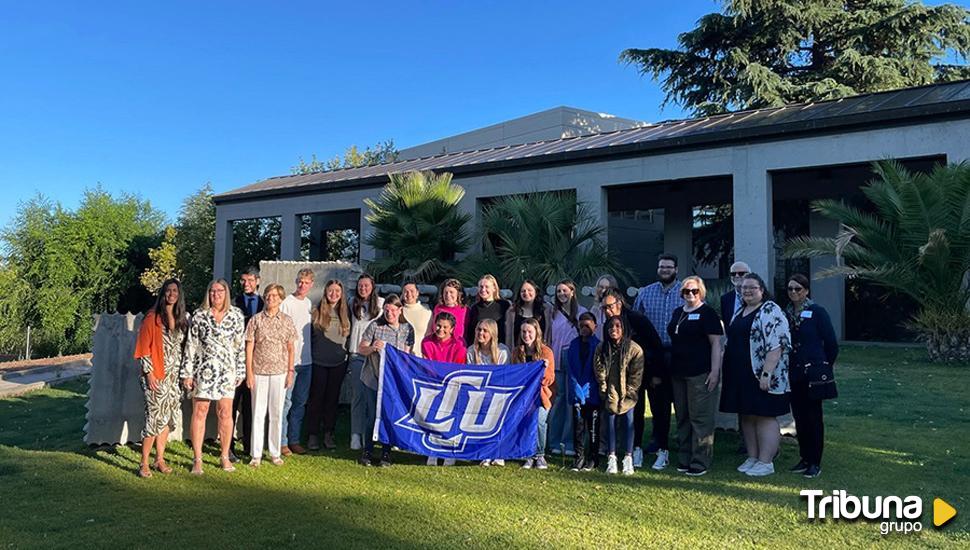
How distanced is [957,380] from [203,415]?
33.4 feet

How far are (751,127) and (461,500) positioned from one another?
10.9 meters

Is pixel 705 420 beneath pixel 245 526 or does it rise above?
above

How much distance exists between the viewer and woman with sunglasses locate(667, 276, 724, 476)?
579cm

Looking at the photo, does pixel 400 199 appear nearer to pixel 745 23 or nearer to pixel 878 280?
pixel 878 280

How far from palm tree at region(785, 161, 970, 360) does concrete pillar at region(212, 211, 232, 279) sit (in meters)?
19.8

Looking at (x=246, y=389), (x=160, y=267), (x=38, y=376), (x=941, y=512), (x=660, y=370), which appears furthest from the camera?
(x=160, y=267)

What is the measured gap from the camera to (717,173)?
13836mm

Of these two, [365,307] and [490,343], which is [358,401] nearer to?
[365,307]

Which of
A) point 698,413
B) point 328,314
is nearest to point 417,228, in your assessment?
point 328,314

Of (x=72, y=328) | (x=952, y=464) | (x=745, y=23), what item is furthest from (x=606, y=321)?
(x=72, y=328)

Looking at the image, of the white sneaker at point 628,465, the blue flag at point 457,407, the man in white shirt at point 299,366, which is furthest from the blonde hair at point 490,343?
the man in white shirt at point 299,366

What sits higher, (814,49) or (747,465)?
(814,49)

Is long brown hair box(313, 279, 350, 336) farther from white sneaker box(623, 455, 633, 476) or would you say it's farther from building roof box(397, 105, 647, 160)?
building roof box(397, 105, 647, 160)

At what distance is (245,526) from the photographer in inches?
177
